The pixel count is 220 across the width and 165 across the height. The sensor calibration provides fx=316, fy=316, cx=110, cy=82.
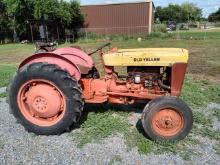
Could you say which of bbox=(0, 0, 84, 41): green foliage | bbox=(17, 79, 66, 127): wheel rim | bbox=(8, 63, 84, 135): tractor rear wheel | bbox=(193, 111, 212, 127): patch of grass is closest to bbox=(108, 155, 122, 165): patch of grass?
bbox=(8, 63, 84, 135): tractor rear wheel

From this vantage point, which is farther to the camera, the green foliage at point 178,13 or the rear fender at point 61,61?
the green foliage at point 178,13

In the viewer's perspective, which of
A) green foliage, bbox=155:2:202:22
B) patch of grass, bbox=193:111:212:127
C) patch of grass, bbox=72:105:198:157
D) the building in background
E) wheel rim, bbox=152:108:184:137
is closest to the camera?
patch of grass, bbox=72:105:198:157

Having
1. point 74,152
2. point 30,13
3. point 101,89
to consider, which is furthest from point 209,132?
point 30,13

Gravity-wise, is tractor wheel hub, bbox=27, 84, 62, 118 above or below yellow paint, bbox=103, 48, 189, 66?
below

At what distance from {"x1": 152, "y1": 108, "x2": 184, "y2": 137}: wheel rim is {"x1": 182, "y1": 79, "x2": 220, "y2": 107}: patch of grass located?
1.81 metres

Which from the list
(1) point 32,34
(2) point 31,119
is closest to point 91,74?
(2) point 31,119

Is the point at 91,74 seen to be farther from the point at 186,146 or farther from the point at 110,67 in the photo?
the point at 186,146

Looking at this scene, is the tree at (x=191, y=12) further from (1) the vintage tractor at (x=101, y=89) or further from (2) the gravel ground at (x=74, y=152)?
(2) the gravel ground at (x=74, y=152)

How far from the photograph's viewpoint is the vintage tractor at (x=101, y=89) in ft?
15.2

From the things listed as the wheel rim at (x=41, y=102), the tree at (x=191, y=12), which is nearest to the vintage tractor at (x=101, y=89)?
the wheel rim at (x=41, y=102)

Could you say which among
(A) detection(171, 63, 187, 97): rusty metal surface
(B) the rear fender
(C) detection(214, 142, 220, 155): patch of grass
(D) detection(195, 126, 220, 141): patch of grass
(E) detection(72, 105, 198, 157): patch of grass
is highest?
(B) the rear fender

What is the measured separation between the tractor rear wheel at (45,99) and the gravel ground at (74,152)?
0.68 feet

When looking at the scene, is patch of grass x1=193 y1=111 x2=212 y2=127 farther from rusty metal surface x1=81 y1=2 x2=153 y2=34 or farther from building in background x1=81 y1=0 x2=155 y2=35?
rusty metal surface x1=81 y1=2 x2=153 y2=34

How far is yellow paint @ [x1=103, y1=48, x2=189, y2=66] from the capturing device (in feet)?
15.9
